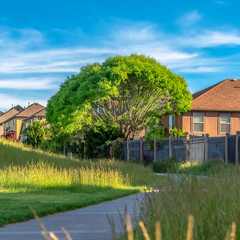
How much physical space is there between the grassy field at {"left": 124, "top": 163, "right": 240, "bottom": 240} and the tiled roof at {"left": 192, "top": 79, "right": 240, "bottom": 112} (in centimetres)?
3448

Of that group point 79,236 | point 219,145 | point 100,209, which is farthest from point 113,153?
point 79,236

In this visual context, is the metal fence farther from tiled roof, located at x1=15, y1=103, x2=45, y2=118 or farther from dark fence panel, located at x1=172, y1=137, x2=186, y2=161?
tiled roof, located at x1=15, y1=103, x2=45, y2=118

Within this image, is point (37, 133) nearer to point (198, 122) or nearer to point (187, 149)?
point (198, 122)

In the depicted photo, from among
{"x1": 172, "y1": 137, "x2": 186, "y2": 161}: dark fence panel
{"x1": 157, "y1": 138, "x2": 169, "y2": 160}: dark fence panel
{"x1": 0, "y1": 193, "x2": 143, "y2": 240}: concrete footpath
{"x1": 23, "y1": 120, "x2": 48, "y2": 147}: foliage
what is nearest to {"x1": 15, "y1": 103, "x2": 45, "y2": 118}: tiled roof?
{"x1": 23, "y1": 120, "x2": 48, "y2": 147}: foliage

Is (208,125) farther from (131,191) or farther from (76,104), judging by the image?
(131,191)

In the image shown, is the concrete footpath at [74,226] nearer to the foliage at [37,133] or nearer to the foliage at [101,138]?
the foliage at [101,138]

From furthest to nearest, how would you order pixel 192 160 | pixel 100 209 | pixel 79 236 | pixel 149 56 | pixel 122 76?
pixel 149 56
pixel 122 76
pixel 192 160
pixel 100 209
pixel 79 236

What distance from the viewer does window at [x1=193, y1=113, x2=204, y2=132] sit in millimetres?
42812

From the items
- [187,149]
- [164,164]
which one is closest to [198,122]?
[187,149]

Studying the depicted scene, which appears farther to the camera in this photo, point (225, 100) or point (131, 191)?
point (225, 100)

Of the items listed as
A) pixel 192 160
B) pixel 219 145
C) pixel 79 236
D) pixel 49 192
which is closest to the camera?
pixel 79 236

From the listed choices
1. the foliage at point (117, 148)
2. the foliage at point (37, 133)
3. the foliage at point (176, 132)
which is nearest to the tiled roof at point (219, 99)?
the foliage at point (176, 132)

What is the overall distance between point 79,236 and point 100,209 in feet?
12.8

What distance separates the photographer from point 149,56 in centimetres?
4212
